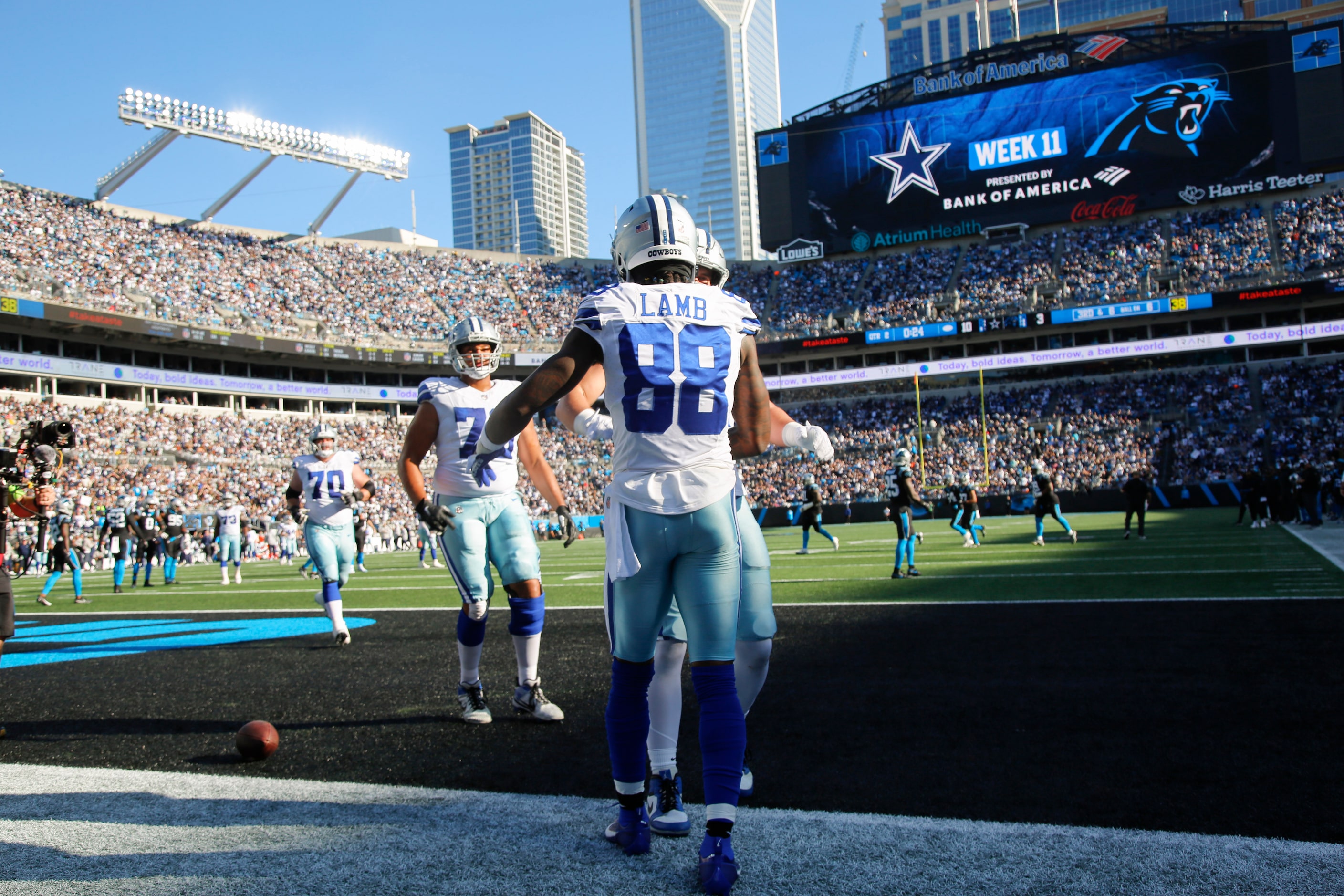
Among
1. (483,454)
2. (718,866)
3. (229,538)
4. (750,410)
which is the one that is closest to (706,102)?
(229,538)

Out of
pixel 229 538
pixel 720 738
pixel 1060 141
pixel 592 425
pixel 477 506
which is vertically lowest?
pixel 720 738

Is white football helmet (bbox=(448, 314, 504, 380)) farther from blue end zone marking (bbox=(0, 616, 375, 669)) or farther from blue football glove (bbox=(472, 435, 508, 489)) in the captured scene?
blue end zone marking (bbox=(0, 616, 375, 669))

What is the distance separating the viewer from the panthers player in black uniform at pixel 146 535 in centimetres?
1769

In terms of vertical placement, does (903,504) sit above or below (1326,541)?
above

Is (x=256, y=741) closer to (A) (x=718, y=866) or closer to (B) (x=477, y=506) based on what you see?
(B) (x=477, y=506)

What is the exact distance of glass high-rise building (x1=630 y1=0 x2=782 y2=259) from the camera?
5797 inches

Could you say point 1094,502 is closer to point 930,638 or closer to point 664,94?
point 930,638

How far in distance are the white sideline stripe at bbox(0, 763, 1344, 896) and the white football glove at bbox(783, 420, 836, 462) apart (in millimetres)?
1360

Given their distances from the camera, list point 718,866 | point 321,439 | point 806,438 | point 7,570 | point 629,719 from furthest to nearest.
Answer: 1. point 321,439
2. point 7,570
3. point 806,438
4. point 629,719
5. point 718,866

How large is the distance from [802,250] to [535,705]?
4312 cm

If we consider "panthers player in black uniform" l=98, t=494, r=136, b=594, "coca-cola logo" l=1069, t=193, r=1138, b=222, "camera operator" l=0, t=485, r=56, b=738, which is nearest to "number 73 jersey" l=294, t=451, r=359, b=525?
"camera operator" l=0, t=485, r=56, b=738

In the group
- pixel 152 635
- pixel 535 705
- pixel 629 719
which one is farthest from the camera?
pixel 152 635

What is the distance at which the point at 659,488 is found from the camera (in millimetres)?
→ 2980

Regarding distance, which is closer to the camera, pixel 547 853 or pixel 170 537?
pixel 547 853
